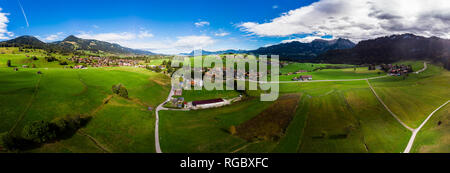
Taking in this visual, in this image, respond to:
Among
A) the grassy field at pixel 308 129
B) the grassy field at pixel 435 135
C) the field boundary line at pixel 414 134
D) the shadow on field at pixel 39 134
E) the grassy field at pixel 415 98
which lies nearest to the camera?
the shadow on field at pixel 39 134

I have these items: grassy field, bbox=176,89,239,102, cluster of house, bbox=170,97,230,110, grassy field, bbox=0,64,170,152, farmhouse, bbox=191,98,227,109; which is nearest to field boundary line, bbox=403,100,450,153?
cluster of house, bbox=170,97,230,110

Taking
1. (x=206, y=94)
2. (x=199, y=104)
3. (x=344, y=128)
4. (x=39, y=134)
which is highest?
(x=206, y=94)

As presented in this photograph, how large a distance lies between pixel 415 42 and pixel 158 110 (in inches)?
11373

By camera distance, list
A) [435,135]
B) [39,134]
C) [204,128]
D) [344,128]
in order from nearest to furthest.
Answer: [39,134], [435,135], [344,128], [204,128]

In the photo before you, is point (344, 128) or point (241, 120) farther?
point (241, 120)

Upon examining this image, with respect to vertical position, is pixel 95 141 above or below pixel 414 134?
above

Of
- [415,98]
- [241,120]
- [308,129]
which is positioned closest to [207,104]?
[241,120]

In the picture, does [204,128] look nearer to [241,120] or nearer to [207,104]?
[241,120]

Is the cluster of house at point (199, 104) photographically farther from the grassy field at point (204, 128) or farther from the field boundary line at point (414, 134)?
the field boundary line at point (414, 134)

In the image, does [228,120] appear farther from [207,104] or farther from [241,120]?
[207,104]

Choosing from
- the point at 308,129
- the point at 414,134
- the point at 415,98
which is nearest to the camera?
the point at 414,134

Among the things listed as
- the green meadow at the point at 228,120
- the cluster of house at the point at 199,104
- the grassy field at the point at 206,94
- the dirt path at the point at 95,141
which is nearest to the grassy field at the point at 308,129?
the green meadow at the point at 228,120

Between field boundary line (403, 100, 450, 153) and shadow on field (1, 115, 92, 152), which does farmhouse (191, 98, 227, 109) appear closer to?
shadow on field (1, 115, 92, 152)
